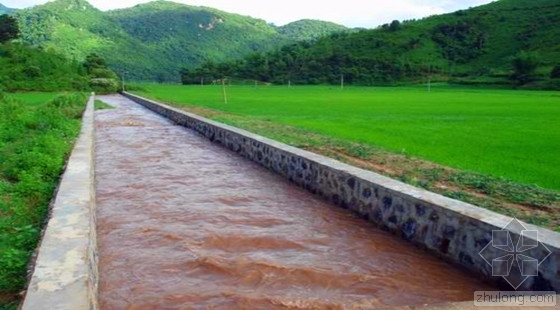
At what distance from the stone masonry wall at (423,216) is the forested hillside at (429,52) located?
58852mm

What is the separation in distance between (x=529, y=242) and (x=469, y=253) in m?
0.66

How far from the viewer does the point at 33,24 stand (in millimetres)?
88062

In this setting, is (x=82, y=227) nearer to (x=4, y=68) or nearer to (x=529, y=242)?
(x=529, y=242)

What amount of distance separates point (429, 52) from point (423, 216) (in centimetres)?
8196

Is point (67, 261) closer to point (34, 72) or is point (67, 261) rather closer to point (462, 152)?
point (462, 152)

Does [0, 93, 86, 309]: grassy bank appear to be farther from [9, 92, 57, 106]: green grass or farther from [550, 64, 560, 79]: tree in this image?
[550, 64, 560, 79]: tree

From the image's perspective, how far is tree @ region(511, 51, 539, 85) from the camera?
186ft

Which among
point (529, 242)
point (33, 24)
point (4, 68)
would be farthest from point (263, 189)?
point (33, 24)

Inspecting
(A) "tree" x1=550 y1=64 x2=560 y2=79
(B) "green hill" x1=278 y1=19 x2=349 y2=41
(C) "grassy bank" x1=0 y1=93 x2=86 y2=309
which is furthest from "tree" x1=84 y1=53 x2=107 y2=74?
(B) "green hill" x1=278 y1=19 x2=349 y2=41

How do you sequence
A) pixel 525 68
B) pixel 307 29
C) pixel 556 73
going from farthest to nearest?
pixel 307 29, pixel 525 68, pixel 556 73

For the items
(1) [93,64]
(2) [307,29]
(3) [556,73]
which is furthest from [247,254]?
(2) [307,29]

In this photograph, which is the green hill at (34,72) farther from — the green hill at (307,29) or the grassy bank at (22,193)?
the green hill at (307,29)

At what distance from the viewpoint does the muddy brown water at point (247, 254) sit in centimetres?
412

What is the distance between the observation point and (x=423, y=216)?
5.11 m
